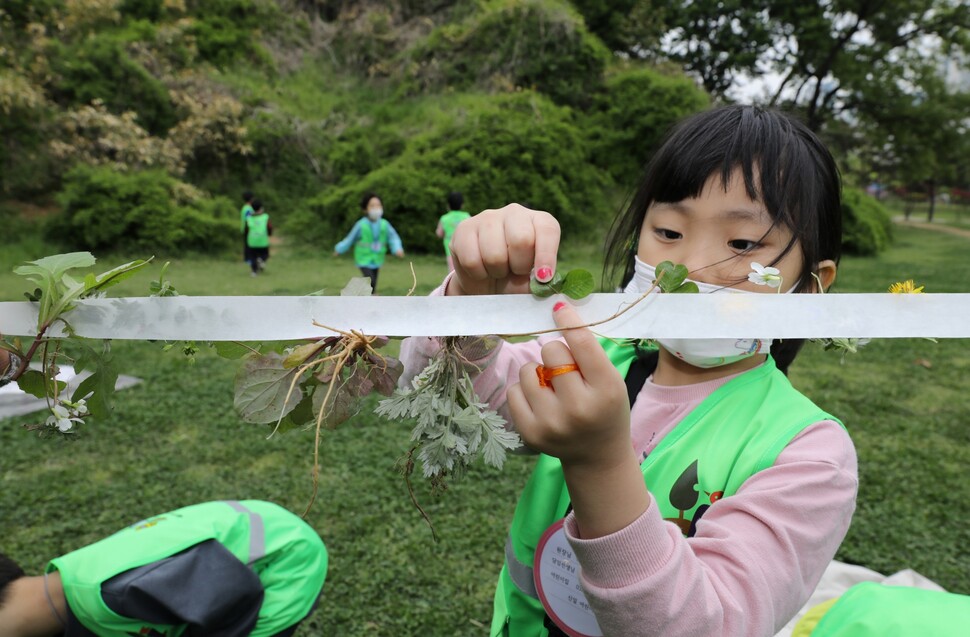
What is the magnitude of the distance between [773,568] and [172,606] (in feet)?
5.45

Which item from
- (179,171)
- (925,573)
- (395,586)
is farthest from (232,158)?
(925,573)

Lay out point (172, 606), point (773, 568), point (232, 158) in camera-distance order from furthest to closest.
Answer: point (232, 158), point (172, 606), point (773, 568)

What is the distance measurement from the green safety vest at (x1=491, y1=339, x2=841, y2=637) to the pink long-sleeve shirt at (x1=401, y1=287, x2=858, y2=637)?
40mm

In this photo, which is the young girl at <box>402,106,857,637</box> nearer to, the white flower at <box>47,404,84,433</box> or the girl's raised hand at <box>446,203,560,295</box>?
the girl's raised hand at <box>446,203,560,295</box>

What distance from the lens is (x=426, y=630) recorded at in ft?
8.62

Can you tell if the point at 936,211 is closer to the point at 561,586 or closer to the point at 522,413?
the point at 561,586

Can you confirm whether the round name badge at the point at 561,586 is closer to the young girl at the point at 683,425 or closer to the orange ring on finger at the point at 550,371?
the young girl at the point at 683,425

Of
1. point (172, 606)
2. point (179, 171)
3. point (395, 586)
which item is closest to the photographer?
point (172, 606)

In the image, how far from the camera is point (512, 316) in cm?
87

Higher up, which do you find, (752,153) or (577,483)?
(752,153)

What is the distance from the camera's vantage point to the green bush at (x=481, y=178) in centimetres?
1386

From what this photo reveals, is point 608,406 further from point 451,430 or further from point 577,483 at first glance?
point 451,430

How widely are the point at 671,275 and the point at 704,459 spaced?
345 millimetres

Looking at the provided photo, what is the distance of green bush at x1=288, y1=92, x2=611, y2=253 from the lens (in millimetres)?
13859
